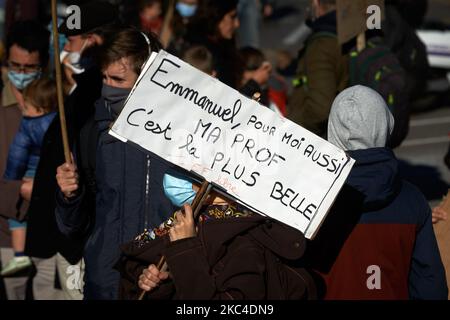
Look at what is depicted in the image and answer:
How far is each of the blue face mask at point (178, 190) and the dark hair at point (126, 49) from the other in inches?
32.5

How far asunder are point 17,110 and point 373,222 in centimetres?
345

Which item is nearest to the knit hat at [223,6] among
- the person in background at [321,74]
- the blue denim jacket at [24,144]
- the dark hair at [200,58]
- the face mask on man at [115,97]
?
the dark hair at [200,58]

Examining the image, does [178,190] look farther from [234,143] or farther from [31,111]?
[31,111]

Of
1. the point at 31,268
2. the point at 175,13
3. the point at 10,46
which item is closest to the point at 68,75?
the point at 10,46

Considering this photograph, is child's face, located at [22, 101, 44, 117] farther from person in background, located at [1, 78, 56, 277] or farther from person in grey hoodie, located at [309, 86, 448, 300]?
person in grey hoodie, located at [309, 86, 448, 300]

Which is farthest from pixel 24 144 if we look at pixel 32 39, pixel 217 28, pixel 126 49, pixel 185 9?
pixel 185 9

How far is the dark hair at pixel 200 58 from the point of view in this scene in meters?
7.23

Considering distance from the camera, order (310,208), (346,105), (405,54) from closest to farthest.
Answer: (310,208) → (346,105) → (405,54)

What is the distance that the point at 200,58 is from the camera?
287 inches

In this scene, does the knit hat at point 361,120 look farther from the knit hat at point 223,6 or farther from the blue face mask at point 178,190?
the knit hat at point 223,6

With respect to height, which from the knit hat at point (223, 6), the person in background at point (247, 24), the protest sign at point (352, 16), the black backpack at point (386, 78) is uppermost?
the protest sign at point (352, 16)

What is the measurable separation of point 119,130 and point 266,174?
636 mm

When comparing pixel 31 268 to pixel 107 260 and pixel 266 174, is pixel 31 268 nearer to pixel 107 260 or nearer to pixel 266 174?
pixel 107 260

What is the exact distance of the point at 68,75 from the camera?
734 cm
